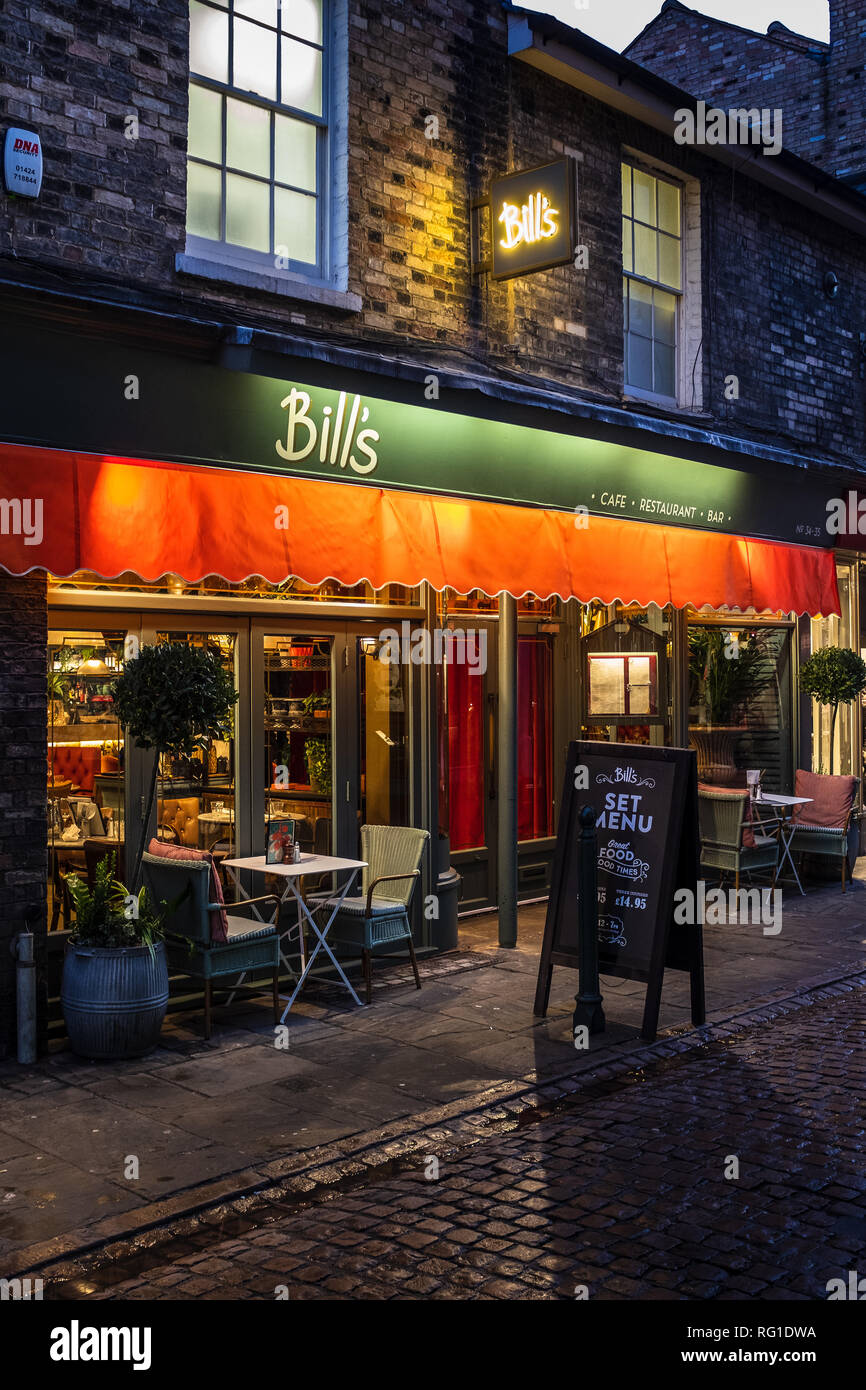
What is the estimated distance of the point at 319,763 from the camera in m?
8.73

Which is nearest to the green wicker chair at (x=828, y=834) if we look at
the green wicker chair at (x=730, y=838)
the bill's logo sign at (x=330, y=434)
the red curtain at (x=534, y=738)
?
the green wicker chair at (x=730, y=838)

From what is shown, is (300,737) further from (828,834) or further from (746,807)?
(828,834)

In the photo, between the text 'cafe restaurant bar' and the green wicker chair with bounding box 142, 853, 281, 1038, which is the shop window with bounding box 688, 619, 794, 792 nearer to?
the text 'cafe restaurant bar'

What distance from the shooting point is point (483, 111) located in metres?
9.39

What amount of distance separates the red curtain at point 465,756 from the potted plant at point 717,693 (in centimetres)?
266

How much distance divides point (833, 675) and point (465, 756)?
433 centimetres

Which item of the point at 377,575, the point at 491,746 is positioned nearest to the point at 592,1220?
the point at 377,575

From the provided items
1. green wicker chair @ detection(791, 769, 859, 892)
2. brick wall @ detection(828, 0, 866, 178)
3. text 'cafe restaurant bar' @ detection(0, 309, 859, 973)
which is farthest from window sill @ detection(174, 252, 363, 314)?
brick wall @ detection(828, 0, 866, 178)

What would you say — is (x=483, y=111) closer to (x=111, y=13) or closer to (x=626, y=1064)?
(x=111, y=13)

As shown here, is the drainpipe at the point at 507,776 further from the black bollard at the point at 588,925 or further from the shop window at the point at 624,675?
the black bollard at the point at 588,925

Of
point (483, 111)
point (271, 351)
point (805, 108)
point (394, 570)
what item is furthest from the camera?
point (805, 108)

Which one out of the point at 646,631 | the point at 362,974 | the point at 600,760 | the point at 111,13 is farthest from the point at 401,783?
the point at 111,13

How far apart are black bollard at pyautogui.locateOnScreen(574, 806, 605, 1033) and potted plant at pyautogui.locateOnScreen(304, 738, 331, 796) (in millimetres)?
2285

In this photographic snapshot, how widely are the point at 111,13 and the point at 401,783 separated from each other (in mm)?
5301
